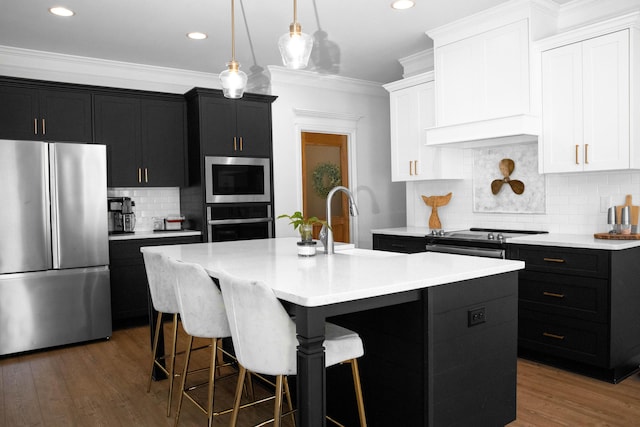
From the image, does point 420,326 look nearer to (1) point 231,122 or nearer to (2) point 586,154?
(2) point 586,154

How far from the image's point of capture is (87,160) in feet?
14.6

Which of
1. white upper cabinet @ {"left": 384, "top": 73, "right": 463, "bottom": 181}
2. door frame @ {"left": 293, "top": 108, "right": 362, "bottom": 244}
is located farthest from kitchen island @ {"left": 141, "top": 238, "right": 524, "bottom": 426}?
door frame @ {"left": 293, "top": 108, "right": 362, "bottom": 244}

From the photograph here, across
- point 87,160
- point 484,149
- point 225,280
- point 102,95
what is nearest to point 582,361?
point 484,149

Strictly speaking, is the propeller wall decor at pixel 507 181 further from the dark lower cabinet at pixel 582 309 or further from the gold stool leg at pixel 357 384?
the gold stool leg at pixel 357 384

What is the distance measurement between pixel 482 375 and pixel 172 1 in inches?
131

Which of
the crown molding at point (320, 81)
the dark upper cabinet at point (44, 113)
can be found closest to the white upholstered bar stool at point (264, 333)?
the dark upper cabinet at point (44, 113)

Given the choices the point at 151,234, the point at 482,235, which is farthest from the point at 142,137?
the point at 482,235

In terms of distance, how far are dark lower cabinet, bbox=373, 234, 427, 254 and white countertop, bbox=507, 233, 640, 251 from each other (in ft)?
3.46

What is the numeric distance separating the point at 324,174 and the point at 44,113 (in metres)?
3.21

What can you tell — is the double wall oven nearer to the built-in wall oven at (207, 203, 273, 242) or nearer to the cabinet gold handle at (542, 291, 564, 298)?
the built-in wall oven at (207, 203, 273, 242)

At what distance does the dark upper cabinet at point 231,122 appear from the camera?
17.3 feet

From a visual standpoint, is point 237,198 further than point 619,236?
Yes

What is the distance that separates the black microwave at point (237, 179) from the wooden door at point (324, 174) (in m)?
0.77

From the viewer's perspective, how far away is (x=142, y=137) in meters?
5.20
